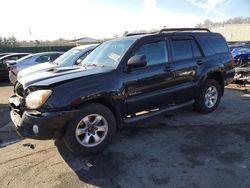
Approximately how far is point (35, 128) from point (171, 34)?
3.21m

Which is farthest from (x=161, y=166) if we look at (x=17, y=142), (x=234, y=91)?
(x=234, y=91)

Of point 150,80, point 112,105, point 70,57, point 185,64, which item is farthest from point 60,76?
point 70,57

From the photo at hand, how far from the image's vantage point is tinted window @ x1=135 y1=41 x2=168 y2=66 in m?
4.77

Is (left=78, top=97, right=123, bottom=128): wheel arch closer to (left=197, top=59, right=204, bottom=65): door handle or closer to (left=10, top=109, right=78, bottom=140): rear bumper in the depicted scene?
(left=10, top=109, right=78, bottom=140): rear bumper

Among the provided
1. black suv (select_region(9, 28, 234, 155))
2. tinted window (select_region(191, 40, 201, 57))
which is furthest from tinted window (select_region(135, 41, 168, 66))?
tinted window (select_region(191, 40, 201, 57))

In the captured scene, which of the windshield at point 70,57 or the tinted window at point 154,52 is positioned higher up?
the tinted window at point 154,52

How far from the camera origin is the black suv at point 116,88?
3.74m

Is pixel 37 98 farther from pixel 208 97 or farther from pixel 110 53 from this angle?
pixel 208 97

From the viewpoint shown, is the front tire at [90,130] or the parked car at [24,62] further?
the parked car at [24,62]

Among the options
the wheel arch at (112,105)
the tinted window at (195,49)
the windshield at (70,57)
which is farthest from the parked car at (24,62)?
the wheel arch at (112,105)

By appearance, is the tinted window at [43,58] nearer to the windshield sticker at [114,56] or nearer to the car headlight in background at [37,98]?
the windshield sticker at [114,56]

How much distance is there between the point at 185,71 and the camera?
5.38 m

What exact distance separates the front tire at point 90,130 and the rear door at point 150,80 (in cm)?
53

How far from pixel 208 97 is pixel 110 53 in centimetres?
269
